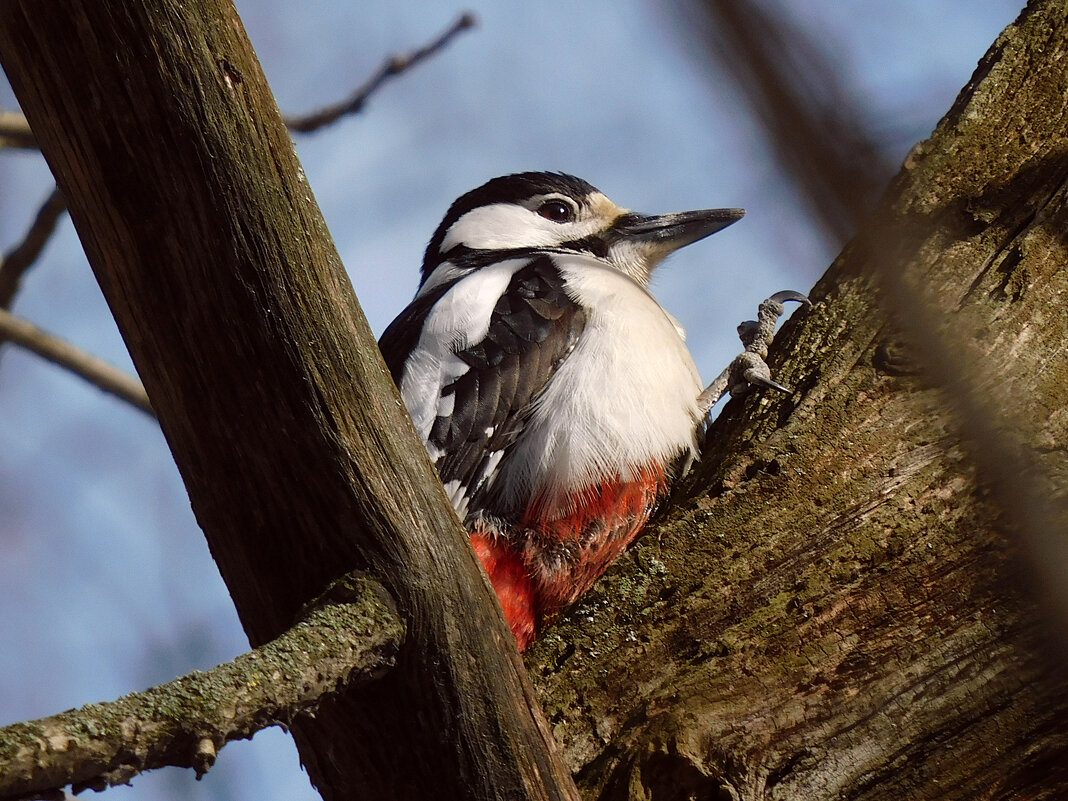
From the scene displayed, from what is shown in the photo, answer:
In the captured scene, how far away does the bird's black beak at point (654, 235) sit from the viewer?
13.0ft

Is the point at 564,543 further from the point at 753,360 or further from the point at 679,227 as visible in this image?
the point at 679,227

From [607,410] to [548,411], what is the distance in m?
0.17

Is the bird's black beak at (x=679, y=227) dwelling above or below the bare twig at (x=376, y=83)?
below

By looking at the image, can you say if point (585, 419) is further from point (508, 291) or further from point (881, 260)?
point (881, 260)

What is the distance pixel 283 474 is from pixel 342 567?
Result: 0.17m

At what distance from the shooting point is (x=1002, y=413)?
2.22 meters

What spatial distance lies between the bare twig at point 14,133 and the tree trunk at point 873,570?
2.56 meters

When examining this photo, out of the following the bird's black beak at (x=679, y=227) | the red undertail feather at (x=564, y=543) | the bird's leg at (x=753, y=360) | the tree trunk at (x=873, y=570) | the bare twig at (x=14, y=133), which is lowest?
the tree trunk at (x=873, y=570)

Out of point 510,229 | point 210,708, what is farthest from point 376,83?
point 210,708

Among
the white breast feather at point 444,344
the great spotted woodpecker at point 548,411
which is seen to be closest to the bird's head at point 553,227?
the great spotted woodpecker at point 548,411

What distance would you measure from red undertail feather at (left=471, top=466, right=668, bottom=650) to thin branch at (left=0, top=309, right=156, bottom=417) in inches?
58.4

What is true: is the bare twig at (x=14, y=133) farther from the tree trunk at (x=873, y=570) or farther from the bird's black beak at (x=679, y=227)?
the tree trunk at (x=873, y=570)

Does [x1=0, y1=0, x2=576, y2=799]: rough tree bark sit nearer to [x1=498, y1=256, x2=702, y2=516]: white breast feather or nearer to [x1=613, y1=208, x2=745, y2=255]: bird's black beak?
[x1=498, y1=256, x2=702, y2=516]: white breast feather

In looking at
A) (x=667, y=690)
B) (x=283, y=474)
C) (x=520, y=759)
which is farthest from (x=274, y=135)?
(x=667, y=690)
